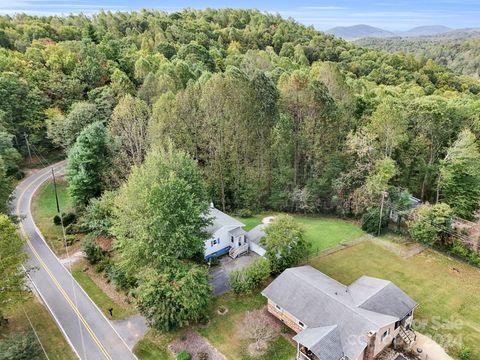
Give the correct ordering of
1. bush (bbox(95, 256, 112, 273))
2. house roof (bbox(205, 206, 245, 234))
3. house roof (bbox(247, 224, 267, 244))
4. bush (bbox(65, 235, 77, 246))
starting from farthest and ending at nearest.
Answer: bush (bbox(65, 235, 77, 246))
house roof (bbox(247, 224, 267, 244))
house roof (bbox(205, 206, 245, 234))
bush (bbox(95, 256, 112, 273))

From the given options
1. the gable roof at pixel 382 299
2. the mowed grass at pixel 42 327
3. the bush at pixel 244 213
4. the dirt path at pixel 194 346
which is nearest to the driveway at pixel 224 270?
the dirt path at pixel 194 346

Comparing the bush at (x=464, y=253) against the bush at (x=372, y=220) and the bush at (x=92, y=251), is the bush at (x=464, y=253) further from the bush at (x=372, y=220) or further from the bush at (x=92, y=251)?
the bush at (x=92, y=251)

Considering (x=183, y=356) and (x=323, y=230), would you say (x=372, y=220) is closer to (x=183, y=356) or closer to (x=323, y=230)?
(x=323, y=230)

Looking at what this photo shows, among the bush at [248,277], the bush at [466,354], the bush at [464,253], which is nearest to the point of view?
the bush at [466,354]

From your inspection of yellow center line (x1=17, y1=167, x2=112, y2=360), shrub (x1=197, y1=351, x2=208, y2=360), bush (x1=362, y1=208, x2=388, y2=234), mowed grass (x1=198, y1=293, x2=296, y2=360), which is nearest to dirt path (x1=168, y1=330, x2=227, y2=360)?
shrub (x1=197, y1=351, x2=208, y2=360)

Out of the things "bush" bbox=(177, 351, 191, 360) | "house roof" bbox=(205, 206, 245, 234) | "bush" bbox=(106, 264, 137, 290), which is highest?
"house roof" bbox=(205, 206, 245, 234)

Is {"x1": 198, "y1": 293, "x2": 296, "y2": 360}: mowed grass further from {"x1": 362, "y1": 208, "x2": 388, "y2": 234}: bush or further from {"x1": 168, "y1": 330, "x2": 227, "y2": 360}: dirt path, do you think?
{"x1": 362, "y1": 208, "x2": 388, "y2": 234}: bush
